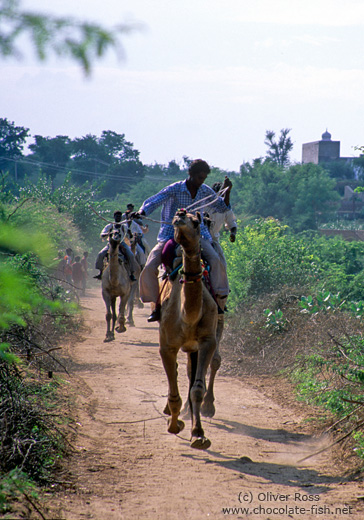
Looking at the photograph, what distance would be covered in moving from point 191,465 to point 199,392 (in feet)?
2.33

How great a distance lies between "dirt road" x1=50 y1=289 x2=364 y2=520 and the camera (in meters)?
5.12

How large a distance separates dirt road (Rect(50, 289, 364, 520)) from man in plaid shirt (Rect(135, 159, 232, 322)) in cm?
151

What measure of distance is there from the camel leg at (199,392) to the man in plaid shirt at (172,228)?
2.46 feet

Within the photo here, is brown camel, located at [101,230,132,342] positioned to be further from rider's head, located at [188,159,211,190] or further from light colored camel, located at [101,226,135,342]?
rider's head, located at [188,159,211,190]

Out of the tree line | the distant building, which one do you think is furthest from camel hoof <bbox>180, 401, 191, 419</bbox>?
the distant building

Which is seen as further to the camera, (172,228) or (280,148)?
(280,148)

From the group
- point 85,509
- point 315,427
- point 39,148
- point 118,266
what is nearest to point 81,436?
point 85,509

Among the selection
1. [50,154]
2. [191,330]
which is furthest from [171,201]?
[50,154]

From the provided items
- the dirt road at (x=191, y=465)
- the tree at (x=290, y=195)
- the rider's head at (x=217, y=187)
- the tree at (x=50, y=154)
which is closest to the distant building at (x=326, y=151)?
the tree at (x=290, y=195)

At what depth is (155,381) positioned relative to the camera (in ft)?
34.1

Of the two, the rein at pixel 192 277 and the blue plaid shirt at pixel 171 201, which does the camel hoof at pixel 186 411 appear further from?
the rein at pixel 192 277

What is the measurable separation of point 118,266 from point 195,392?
7.54 metres

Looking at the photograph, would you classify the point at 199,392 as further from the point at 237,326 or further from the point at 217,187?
the point at 237,326

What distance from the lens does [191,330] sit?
21.7 ft
